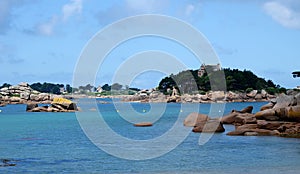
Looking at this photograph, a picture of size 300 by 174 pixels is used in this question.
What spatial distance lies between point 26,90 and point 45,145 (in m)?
159

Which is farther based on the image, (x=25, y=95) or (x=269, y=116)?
(x=25, y=95)

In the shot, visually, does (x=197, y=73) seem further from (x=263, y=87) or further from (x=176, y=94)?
(x=263, y=87)

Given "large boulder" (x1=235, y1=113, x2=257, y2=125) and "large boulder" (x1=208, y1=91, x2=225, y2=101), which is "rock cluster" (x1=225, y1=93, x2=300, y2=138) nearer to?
"large boulder" (x1=235, y1=113, x2=257, y2=125)

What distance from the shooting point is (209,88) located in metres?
172

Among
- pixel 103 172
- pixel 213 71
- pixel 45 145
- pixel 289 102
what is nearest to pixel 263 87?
pixel 213 71

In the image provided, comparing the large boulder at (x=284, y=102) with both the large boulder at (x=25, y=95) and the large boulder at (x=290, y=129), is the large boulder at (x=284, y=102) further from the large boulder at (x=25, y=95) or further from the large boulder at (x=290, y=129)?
the large boulder at (x=25, y=95)

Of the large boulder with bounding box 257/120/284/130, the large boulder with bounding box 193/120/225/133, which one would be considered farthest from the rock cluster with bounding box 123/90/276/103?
the large boulder with bounding box 257/120/284/130

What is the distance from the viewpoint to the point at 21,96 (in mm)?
183875

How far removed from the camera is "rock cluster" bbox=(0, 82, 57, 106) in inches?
6909

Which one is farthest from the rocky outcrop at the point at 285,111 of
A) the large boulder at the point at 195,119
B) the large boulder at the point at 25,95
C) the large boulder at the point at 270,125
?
the large boulder at the point at 25,95

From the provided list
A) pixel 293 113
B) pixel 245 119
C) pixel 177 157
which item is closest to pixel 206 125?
pixel 245 119

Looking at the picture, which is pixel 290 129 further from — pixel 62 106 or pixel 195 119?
pixel 62 106

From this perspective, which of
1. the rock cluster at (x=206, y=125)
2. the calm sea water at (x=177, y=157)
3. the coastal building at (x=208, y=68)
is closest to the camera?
the calm sea water at (x=177, y=157)

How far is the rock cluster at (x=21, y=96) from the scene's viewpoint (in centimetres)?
17550
